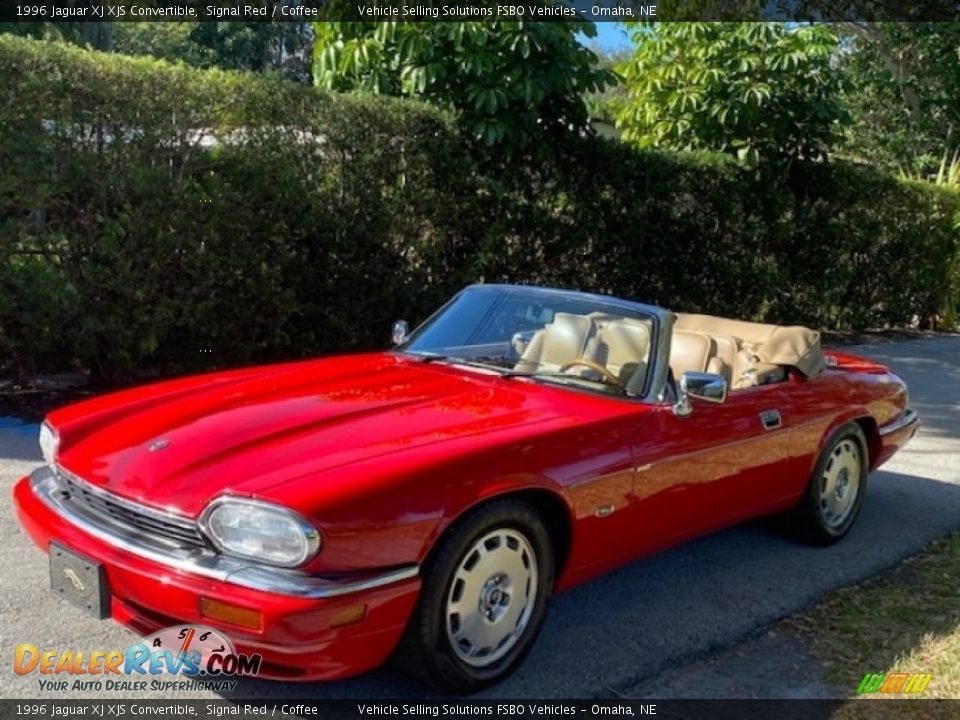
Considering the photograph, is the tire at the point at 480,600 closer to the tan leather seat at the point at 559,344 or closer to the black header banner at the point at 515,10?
the tan leather seat at the point at 559,344

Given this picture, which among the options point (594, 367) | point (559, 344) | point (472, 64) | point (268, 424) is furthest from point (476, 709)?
point (472, 64)

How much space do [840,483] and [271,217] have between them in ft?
15.8

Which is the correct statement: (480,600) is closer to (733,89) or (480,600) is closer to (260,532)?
(260,532)

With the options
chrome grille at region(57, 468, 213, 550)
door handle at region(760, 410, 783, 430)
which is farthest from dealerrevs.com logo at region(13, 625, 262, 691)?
door handle at region(760, 410, 783, 430)

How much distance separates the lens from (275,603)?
9.18 feet

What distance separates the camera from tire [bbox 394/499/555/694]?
3.14 metres

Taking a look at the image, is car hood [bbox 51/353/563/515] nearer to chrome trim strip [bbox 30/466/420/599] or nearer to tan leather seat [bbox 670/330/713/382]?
chrome trim strip [bbox 30/466/420/599]

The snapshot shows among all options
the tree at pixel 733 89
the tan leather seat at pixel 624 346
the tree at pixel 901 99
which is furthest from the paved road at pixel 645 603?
the tree at pixel 901 99

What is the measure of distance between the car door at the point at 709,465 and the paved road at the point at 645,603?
0.36m

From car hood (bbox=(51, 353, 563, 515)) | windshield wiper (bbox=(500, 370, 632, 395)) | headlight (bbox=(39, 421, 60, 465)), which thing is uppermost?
windshield wiper (bbox=(500, 370, 632, 395))

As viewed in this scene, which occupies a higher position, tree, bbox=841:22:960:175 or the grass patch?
tree, bbox=841:22:960:175

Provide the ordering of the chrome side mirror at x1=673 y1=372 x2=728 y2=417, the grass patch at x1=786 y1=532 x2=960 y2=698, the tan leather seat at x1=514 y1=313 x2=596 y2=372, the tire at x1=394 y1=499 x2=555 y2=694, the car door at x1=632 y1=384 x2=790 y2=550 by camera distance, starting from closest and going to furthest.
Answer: the tire at x1=394 y1=499 x2=555 y2=694, the grass patch at x1=786 y1=532 x2=960 y2=698, the car door at x1=632 y1=384 x2=790 y2=550, the chrome side mirror at x1=673 y1=372 x2=728 y2=417, the tan leather seat at x1=514 y1=313 x2=596 y2=372

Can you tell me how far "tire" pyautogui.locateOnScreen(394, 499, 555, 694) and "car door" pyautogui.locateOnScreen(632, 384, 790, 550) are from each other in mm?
604

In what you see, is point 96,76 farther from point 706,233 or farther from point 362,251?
point 706,233
